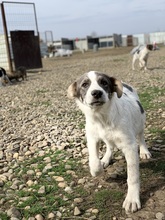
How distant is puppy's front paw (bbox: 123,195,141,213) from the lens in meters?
3.06

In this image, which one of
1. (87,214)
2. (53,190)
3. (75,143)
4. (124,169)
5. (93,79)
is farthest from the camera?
(75,143)

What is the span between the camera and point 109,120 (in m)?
3.31

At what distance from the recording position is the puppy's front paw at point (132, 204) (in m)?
3.06

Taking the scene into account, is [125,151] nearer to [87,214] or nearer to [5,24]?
[87,214]

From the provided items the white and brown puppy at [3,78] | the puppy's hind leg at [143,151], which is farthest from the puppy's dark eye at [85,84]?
the white and brown puppy at [3,78]

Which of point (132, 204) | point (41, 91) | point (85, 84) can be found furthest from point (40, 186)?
point (41, 91)

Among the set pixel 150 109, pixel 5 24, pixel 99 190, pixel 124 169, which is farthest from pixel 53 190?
pixel 5 24

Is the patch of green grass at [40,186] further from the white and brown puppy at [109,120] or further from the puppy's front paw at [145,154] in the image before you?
the puppy's front paw at [145,154]

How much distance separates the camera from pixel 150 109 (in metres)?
6.77

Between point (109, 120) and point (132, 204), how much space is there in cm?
87

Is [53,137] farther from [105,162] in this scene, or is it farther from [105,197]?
[105,197]

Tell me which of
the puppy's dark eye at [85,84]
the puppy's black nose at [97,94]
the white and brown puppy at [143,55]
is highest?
the puppy's dark eye at [85,84]

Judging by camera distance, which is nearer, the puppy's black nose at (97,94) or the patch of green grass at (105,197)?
the puppy's black nose at (97,94)

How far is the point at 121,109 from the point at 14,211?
5.09 ft
